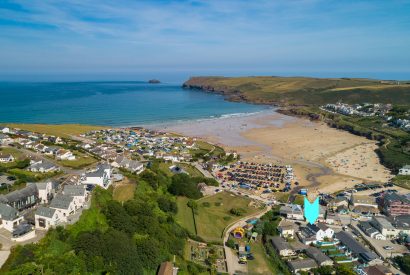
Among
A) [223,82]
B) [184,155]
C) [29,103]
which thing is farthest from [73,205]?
[223,82]

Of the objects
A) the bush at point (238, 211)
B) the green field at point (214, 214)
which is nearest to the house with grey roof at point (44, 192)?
the green field at point (214, 214)

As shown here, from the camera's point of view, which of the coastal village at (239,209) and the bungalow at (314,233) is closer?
the coastal village at (239,209)

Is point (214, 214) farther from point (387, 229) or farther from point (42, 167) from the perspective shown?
point (42, 167)

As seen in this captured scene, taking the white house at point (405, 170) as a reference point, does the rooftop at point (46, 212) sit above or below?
above

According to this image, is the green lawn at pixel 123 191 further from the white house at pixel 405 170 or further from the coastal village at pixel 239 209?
the white house at pixel 405 170

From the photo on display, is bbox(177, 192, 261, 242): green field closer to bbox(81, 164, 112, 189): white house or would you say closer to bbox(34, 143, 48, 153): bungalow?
bbox(81, 164, 112, 189): white house

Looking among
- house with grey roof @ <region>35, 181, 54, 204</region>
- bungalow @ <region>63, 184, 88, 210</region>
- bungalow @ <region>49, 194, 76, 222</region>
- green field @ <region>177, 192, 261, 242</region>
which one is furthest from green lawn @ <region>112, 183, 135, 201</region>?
house with grey roof @ <region>35, 181, 54, 204</region>

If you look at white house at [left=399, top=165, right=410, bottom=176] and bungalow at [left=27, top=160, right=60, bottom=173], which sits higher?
bungalow at [left=27, top=160, right=60, bottom=173]
